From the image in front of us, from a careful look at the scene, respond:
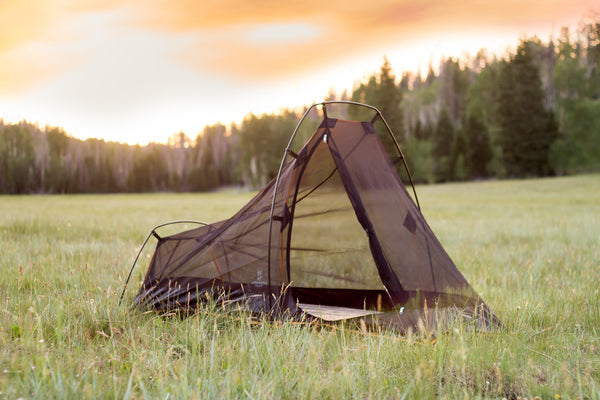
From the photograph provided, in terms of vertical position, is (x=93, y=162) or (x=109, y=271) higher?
(x=93, y=162)

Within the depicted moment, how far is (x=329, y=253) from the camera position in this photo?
14.4 feet

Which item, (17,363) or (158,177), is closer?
(17,363)

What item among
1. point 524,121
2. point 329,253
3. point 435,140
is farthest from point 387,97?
point 329,253

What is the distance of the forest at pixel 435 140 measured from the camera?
136 ft

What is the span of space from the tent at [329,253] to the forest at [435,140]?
22.0m

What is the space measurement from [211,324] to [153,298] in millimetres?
735

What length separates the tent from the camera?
10.8 ft

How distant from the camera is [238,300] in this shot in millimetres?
3416

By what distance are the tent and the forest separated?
72.2 ft

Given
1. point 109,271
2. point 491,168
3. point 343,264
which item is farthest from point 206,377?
point 491,168

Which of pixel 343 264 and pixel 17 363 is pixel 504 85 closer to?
pixel 343 264

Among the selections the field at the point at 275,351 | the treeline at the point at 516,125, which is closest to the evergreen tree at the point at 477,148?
the treeline at the point at 516,125

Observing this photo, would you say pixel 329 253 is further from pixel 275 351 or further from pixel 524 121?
pixel 524 121

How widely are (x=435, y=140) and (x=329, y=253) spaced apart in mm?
46247
